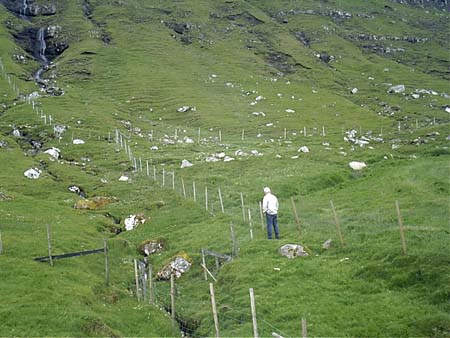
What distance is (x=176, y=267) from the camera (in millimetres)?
40125

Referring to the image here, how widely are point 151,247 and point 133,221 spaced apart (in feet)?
34.8

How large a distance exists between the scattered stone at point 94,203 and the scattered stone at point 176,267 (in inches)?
1029

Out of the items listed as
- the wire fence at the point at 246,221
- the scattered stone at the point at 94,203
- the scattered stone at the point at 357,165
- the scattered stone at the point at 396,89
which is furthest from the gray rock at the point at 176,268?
the scattered stone at the point at 396,89

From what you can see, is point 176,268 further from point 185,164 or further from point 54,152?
point 54,152

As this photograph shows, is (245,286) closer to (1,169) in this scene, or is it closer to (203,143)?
(1,169)

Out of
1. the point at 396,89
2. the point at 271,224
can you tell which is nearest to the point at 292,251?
the point at 271,224

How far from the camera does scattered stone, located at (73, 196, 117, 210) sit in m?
63.4

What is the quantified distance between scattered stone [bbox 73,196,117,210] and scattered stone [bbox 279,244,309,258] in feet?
113

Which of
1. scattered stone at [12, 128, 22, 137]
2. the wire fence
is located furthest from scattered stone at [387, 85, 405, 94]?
scattered stone at [12, 128, 22, 137]

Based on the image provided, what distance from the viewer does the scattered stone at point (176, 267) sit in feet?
130

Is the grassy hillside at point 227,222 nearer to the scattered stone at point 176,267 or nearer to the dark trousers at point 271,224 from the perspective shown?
the scattered stone at point 176,267

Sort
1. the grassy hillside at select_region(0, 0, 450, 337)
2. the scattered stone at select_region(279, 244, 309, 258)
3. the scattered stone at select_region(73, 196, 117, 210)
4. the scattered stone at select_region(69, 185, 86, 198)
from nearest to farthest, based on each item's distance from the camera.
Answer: the grassy hillside at select_region(0, 0, 450, 337), the scattered stone at select_region(279, 244, 309, 258), the scattered stone at select_region(73, 196, 117, 210), the scattered stone at select_region(69, 185, 86, 198)

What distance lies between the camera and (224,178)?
7050cm

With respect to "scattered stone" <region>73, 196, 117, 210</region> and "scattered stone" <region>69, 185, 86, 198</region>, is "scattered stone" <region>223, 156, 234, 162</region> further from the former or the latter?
"scattered stone" <region>69, 185, 86, 198</region>
